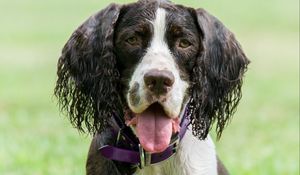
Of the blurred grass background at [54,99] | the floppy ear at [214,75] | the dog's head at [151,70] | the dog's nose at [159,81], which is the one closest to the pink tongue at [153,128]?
the dog's head at [151,70]

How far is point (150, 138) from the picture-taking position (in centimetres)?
616

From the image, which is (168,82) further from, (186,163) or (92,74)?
(186,163)

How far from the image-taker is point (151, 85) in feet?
19.4

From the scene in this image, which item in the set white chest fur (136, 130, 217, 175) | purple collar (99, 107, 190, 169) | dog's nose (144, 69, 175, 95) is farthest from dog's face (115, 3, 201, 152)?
white chest fur (136, 130, 217, 175)

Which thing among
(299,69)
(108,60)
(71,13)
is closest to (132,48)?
(108,60)

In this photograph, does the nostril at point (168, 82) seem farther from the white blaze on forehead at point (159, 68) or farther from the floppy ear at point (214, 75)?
the floppy ear at point (214, 75)

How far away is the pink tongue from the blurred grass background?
3086 millimetres

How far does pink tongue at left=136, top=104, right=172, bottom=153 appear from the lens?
6.14 meters

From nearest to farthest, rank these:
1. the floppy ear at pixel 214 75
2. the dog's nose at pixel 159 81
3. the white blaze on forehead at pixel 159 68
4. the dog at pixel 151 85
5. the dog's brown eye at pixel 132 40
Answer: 1. the dog's nose at pixel 159 81
2. the white blaze on forehead at pixel 159 68
3. the dog at pixel 151 85
4. the dog's brown eye at pixel 132 40
5. the floppy ear at pixel 214 75

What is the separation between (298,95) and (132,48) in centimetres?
926

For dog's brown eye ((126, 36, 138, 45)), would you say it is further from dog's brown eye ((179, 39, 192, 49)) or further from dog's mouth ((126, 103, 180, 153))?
dog's mouth ((126, 103, 180, 153))

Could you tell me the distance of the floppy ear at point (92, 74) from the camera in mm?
6336

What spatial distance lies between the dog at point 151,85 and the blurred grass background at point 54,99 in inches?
102

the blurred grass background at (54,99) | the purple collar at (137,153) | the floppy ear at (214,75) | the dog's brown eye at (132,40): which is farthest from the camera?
the blurred grass background at (54,99)
